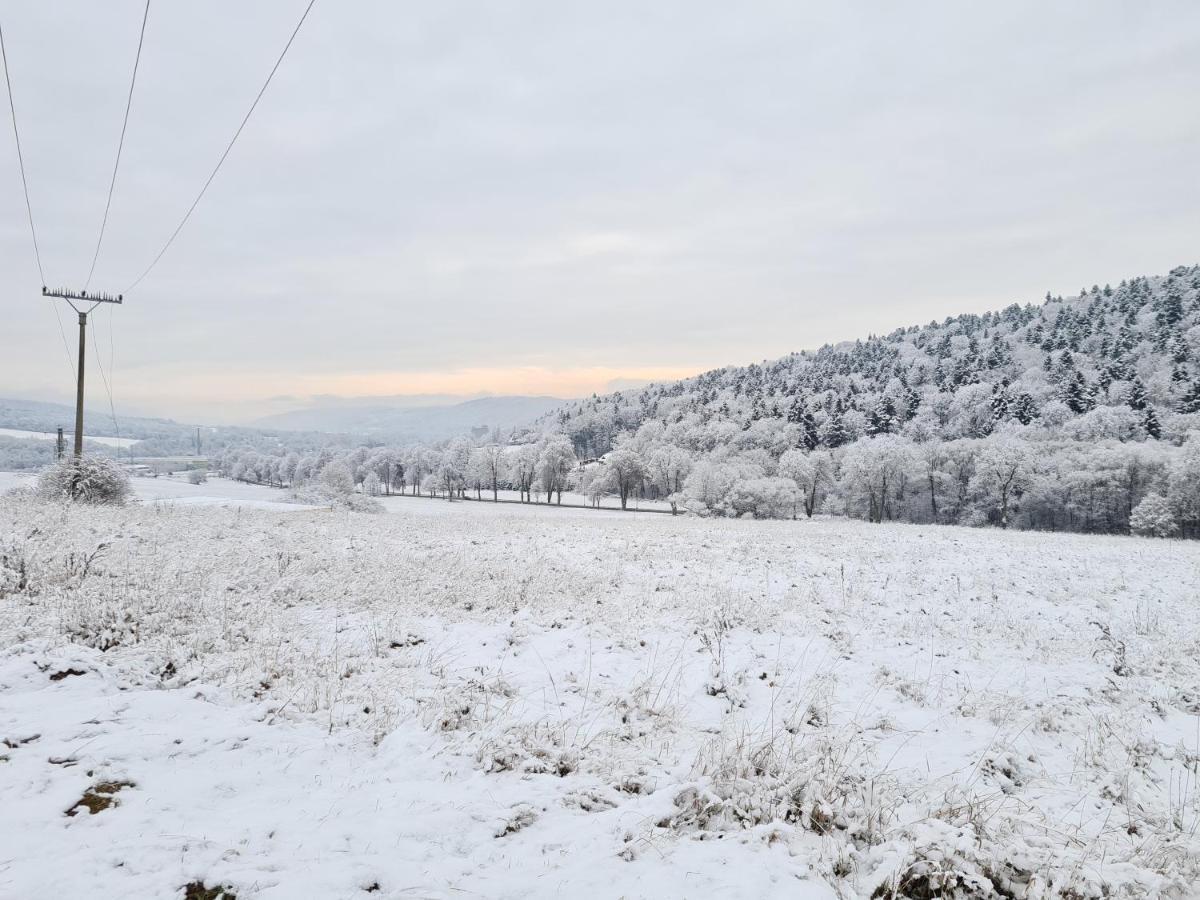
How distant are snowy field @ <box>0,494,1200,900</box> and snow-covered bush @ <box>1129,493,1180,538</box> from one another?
60.8 m

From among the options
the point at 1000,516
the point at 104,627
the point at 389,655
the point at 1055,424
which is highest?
the point at 1055,424

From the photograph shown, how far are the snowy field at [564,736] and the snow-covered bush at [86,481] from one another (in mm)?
13475

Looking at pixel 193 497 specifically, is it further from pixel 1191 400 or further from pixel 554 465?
pixel 1191 400

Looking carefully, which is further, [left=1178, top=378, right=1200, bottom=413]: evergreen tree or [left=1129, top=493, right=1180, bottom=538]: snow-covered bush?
[left=1178, top=378, right=1200, bottom=413]: evergreen tree

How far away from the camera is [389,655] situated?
8.34 metres

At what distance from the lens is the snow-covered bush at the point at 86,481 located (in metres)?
23.8

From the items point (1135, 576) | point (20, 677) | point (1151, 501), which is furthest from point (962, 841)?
point (1151, 501)

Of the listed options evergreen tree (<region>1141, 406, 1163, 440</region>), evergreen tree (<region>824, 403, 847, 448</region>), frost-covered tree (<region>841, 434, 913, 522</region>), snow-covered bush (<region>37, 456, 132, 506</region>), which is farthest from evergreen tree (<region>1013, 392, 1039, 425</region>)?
snow-covered bush (<region>37, 456, 132, 506</region>)

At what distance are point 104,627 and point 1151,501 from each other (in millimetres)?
80916

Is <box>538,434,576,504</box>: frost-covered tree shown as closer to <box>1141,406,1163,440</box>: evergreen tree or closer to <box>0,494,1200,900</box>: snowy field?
<box>0,494,1200,900</box>: snowy field

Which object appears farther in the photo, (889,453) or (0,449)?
(0,449)

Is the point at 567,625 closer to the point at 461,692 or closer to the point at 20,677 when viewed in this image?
the point at 461,692

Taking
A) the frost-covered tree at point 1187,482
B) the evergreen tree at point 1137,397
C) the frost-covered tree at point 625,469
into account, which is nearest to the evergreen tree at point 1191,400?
the evergreen tree at point 1137,397

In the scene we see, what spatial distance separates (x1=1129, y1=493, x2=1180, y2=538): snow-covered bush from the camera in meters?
55.3
